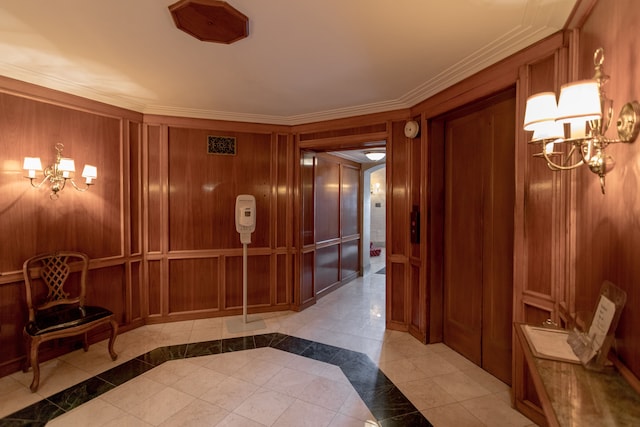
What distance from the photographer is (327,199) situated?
529 cm

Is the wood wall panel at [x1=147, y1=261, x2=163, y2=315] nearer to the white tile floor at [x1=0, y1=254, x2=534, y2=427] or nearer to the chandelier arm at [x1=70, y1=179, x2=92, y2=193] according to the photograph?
the white tile floor at [x1=0, y1=254, x2=534, y2=427]

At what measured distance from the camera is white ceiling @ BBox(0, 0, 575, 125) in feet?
6.15

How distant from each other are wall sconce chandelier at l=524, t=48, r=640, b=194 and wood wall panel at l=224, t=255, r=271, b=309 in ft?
11.7

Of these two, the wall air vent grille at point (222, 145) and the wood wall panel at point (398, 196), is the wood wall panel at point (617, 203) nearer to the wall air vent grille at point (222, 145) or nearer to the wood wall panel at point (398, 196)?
the wood wall panel at point (398, 196)

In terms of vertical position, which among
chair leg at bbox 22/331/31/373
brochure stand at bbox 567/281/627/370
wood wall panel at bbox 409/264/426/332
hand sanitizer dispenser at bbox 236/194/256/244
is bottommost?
chair leg at bbox 22/331/31/373

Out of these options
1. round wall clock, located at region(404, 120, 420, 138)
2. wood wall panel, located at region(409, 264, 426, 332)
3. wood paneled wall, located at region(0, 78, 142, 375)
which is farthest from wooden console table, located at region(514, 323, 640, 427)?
wood paneled wall, located at region(0, 78, 142, 375)

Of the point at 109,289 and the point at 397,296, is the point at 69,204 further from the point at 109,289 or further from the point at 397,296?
the point at 397,296

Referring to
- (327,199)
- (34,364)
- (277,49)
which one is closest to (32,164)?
(34,364)

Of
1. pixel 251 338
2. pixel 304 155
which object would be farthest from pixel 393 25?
pixel 251 338

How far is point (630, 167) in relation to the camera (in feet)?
4.02

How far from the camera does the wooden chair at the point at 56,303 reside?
2.59 meters

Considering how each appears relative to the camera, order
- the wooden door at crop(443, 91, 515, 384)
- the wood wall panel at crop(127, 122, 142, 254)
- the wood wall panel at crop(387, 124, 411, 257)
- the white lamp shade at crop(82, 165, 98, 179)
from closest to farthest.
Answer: the wooden door at crop(443, 91, 515, 384) → the white lamp shade at crop(82, 165, 98, 179) → the wood wall panel at crop(387, 124, 411, 257) → the wood wall panel at crop(127, 122, 142, 254)

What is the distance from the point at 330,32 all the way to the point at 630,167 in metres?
1.82

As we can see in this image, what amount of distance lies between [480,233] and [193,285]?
11.4 ft
